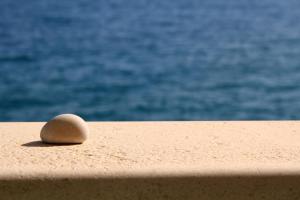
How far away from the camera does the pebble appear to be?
1.86m

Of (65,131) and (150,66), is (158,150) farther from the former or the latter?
(150,66)

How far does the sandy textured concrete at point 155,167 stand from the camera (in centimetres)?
154

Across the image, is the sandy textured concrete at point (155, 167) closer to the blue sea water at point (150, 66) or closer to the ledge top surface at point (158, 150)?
the ledge top surface at point (158, 150)

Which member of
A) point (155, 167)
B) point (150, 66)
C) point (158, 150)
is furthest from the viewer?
point (150, 66)

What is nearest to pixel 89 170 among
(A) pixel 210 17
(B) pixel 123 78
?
(B) pixel 123 78

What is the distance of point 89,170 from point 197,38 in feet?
39.9

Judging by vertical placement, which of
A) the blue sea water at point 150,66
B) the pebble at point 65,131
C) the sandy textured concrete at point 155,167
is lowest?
the sandy textured concrete at point 155,167

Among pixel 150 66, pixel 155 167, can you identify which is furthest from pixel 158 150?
A: pixel 150 66

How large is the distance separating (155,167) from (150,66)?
912 centimetres

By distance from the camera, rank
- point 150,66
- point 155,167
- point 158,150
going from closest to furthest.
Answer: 1. point 155,167
2. point 158,150
3. point 150,66

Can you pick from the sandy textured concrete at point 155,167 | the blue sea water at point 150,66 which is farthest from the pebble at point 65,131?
the blue sea water at point 150,66

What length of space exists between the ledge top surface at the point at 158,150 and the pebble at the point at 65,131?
0.03m

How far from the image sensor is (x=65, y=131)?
1.87m

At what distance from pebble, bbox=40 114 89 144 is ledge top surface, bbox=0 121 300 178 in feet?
0.09
